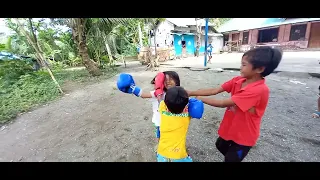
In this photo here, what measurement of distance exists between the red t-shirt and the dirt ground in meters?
0.96

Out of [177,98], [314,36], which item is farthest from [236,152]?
[314,36]

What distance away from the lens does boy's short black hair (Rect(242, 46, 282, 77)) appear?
1.15m

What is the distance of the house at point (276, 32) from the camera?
15523 mm

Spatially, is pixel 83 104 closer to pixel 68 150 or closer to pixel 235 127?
pixel 68 150

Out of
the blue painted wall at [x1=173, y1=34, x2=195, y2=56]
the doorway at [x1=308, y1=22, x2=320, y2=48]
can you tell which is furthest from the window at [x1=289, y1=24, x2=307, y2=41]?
the blue painted wall at [x1=173, y1=34, x2=195, y2=56]

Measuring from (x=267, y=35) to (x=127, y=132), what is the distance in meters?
22.3

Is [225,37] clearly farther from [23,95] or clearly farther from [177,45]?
[23,95]

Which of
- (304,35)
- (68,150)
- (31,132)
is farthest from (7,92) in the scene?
(304,35)

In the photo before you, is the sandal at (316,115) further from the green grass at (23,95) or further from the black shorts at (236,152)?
the green grass at (23,95)

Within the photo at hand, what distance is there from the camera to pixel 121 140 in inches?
110

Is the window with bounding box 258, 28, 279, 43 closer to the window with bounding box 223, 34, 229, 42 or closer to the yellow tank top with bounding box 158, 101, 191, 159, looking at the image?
the window with bounding box 223, 34, 229, 42

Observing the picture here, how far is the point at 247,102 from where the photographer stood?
3.93 feet

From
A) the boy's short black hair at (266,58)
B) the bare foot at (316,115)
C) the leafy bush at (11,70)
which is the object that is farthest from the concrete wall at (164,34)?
the boy's short black hair at (266,58)

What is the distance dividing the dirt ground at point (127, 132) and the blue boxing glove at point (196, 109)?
3.81 feet
